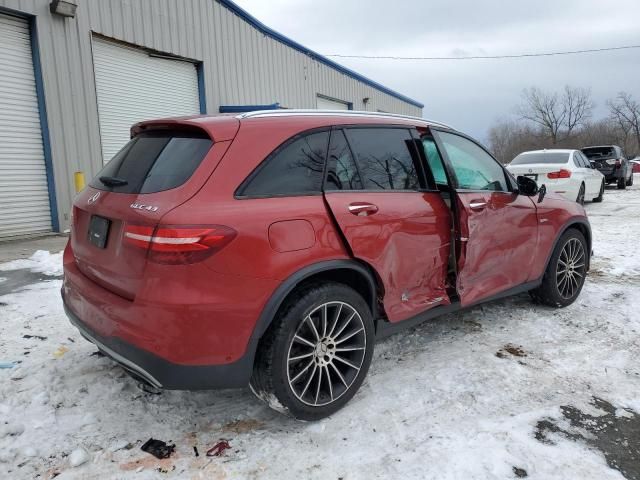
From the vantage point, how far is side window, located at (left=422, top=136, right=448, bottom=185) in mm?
3502

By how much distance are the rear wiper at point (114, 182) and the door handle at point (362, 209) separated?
1250 mm

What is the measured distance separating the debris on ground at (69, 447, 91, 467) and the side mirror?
3590 millimetres

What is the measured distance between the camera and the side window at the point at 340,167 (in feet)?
9.25

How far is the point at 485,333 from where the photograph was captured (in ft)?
13.1

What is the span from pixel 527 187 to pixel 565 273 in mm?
1060

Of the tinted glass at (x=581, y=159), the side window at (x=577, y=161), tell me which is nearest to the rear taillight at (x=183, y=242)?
the side window at (x=577, y=161)

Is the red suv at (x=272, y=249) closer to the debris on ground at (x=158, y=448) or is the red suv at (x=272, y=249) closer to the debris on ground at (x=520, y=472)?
the debris on ground at (x=158, y=448)

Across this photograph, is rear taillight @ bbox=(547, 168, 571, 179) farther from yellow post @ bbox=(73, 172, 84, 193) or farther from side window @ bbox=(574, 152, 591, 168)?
yellow post @ bbox=(73, 172, 84, 193)

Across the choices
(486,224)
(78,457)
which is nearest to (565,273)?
(486,224)

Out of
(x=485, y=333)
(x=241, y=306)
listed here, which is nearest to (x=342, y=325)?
(x=241, y=306)

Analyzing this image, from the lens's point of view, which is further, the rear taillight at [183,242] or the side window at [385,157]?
the side window at [385,157]

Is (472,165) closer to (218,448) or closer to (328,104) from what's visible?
(218,448)

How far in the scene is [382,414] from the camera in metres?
2.78

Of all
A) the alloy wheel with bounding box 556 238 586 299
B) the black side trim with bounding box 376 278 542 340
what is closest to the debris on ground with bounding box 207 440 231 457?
the black side trim with bounding box 376 278 542 340
